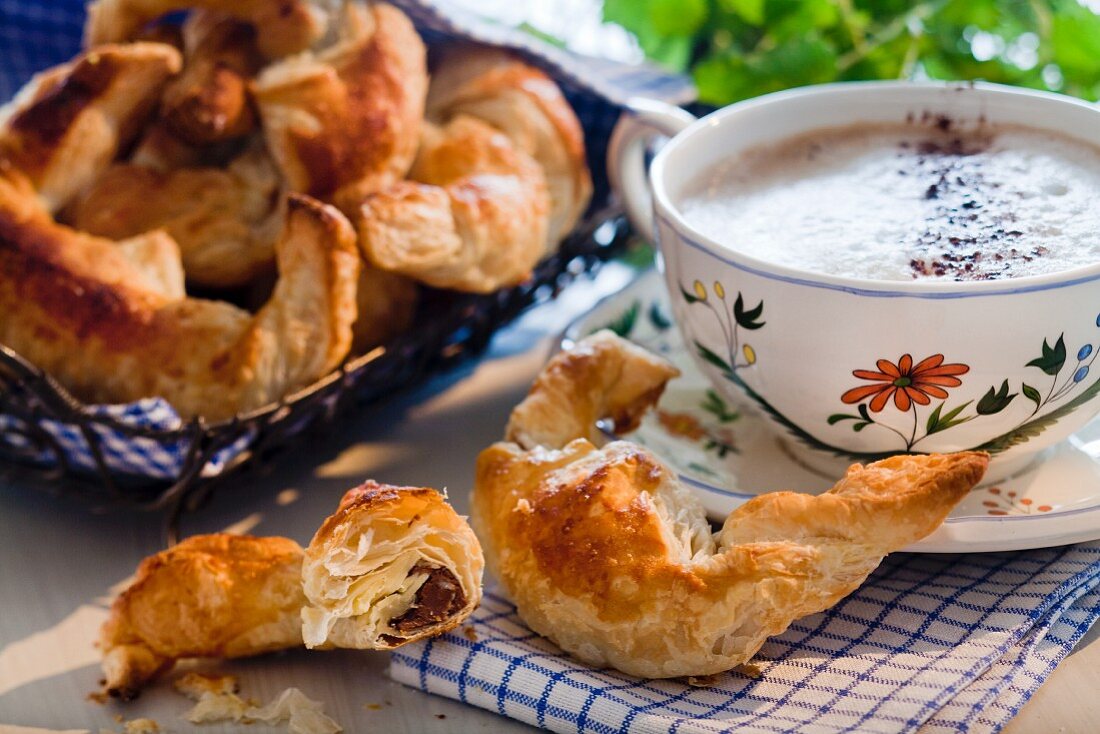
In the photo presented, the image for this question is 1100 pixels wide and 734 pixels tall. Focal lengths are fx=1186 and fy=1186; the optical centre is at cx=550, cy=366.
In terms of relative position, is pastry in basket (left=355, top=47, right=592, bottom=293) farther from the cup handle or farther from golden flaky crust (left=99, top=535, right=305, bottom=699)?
golden flaky crust (left=99, top=535, right=305, bottom=699)

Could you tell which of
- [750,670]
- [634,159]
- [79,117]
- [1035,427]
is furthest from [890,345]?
[79,117]

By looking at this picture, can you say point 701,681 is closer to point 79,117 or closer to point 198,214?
point 198,214

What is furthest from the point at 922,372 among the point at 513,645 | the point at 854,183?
the point at 513,645

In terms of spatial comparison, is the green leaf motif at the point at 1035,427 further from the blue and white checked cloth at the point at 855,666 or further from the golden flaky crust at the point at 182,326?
the golden flaky crust at the point at 182,326

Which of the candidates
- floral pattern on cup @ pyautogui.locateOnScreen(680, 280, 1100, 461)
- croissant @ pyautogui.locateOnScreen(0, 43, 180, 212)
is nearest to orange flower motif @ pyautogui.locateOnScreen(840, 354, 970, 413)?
floral pattern on cup @ pyautogui.locateOnScreen(680, 280, 1100, 461)

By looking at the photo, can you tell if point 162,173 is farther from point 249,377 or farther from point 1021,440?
point 1021,440

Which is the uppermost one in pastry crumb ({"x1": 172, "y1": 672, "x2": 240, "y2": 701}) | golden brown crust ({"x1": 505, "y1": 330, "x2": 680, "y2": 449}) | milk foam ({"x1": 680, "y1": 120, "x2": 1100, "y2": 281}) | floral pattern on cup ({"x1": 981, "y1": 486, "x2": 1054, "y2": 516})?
milk foam ({"x1": 680, "y1": 120, "x2": 1100, "y2": 281})
